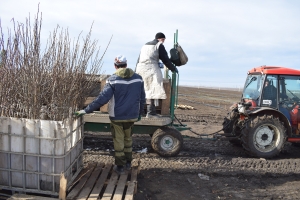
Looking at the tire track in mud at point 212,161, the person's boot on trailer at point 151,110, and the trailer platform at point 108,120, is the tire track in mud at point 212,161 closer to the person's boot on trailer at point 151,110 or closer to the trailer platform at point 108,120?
the trailer platform at point 108,120

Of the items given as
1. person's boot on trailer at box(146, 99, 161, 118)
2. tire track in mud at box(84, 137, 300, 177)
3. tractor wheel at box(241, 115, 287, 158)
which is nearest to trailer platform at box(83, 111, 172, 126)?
person's boot on trailer at box(146, 99, 161, 118)

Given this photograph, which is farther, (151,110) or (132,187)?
(151,110)

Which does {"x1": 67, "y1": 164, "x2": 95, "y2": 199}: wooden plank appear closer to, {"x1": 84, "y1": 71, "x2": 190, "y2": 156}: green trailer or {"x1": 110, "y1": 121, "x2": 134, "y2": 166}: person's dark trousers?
{"x1": 110, "y1": 121, "x2": 134, "y2": 166}: person's dark trousers

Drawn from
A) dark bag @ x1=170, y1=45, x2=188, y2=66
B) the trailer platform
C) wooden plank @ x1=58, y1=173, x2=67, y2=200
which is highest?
dark bag @ x1=170, y1=45, x2=188, y2=66

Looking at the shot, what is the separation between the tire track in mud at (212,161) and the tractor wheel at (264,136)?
207 mm

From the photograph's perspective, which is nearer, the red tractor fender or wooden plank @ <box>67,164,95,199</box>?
wooden plank @ <box>67,164,95,199</box>

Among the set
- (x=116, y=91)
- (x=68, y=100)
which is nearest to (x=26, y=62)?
(x=68, y=100)

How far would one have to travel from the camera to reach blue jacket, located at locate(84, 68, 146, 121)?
180 inches

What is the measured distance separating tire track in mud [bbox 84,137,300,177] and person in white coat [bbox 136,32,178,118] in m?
1.02

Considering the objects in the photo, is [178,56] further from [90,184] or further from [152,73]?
[90,184]

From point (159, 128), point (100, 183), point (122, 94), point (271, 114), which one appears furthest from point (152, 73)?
point (271, 114)

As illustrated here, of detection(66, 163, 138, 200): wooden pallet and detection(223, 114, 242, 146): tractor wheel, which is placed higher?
detection(223, 114, 242, 146): tractor wheel

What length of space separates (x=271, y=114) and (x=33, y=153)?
5208mm

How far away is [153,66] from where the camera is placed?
6227mm
